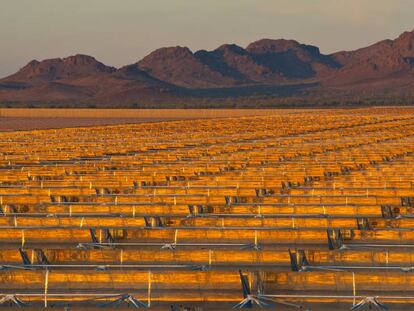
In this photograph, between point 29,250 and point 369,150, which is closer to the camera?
point 29,250

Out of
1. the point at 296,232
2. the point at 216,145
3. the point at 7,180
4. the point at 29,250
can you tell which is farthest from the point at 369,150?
the point at 29,250

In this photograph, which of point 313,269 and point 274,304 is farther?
point 313,269

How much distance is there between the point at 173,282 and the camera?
1591 cm

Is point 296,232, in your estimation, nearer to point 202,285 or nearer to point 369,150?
point 202,285

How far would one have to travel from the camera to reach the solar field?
15.6 meters

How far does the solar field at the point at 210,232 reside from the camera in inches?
613

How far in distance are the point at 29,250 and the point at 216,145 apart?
3532cm

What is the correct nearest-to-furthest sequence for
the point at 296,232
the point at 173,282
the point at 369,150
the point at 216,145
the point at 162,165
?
the point at 173,282 → the point at 296,232 → the point at 162,165 → the point at 369,150 → the point at 216,145

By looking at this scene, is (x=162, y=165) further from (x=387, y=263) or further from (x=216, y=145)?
(x=387, y=263)

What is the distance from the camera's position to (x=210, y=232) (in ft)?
67.8

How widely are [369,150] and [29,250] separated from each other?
28623 millimetres

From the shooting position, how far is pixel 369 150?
4528 centimetres

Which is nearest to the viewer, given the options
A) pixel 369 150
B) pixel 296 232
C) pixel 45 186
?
pixel 296 232

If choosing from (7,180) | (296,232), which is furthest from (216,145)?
(296,232)
